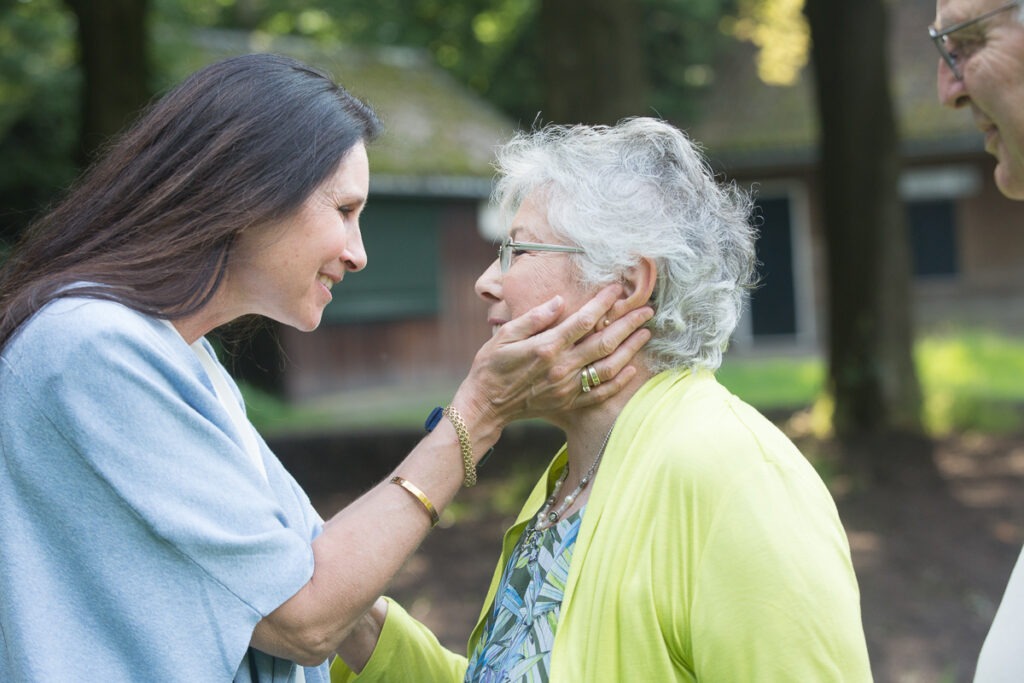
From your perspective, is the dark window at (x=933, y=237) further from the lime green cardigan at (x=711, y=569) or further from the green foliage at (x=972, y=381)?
the lime green cardigan at (x=711, y=569)

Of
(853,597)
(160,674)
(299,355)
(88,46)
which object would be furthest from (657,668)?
(299,355)

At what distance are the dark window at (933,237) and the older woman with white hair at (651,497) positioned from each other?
18512 mm

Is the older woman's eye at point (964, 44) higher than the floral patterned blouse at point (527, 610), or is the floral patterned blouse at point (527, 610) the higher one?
the older woman's eye at point (964, 44)

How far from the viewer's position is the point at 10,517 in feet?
6.26

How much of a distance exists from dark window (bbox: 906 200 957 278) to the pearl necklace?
1850 cm

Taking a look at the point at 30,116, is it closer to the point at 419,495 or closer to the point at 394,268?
the point at 394,268

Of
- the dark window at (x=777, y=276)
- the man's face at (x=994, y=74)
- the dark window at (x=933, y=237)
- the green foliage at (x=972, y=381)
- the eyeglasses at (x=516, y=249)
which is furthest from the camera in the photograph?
the dark window at (x=777, y=276)

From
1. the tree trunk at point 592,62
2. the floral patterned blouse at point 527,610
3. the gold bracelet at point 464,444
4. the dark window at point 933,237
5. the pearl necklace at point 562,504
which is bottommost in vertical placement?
the dark window at point 933,237

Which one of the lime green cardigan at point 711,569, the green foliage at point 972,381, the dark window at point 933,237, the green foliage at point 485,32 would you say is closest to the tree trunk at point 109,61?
the lime green cardigan at point 711,569

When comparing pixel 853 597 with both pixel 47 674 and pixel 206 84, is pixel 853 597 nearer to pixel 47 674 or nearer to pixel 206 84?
pixel 47 674

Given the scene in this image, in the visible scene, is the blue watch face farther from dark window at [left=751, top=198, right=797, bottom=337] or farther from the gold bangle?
dark window at [left=751, top=198, right=797, bottom=337]

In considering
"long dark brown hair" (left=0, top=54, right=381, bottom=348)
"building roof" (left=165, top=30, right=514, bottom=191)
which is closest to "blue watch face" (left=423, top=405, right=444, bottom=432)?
"long dark brown hair" (left=0, top=54, right=381, bottom=348)

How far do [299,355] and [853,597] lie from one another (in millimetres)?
15165

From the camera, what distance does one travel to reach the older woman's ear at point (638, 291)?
2398mm
